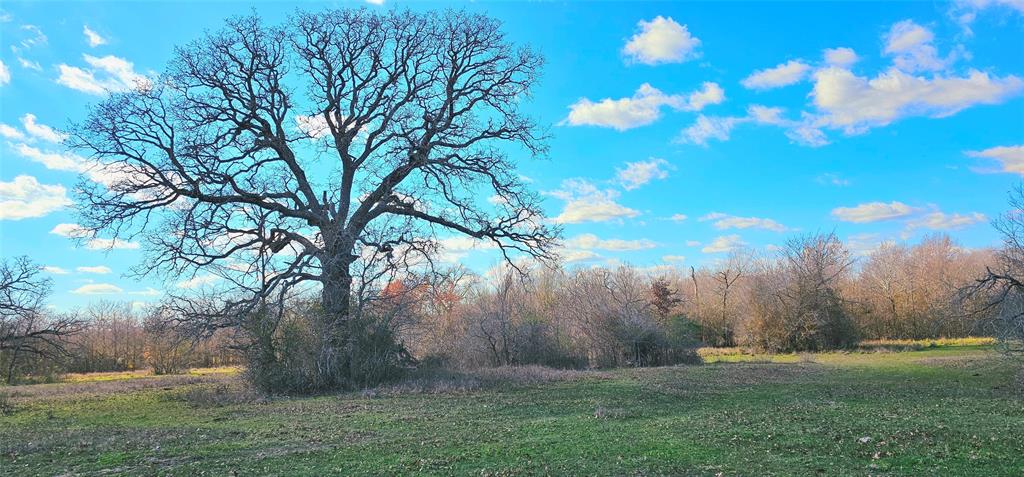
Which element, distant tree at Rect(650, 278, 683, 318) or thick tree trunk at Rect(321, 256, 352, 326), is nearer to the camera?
thick tree trunk at Rect(321, 256, 352, 326)

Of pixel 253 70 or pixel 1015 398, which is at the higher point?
pixel 253 70

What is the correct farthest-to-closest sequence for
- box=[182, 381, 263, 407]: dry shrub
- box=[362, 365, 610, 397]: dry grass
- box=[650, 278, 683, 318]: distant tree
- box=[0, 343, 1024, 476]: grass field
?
box=[650, 278, 683, 318]: distant tree, box=[362, 365, 610, 397]: dry grass, box=[182, 381, 263, 407]: dry shrub, box=[0, 343, 1024, 476]: grass field

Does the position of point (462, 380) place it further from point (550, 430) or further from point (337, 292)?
point (550, 430)

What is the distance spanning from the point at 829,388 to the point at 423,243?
588 inches

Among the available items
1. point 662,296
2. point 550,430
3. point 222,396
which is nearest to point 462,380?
point 222,396

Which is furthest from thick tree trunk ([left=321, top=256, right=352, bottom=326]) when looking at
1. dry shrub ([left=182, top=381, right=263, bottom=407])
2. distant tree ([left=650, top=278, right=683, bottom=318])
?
distant tree ([left=650, top=278, right=683, bottom=318])

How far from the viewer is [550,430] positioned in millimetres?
10570

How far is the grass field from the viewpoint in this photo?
7.70 metres

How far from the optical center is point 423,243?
932 inches

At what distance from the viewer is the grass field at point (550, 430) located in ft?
25.2

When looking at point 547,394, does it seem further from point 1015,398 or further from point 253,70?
point 253,70

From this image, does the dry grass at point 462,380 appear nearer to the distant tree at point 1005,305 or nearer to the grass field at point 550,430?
the grass field at point 550,430

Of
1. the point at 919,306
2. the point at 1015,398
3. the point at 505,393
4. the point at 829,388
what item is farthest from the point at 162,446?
the point at 919,306

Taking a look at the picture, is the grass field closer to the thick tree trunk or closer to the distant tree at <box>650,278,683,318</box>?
the thick tree trunk
